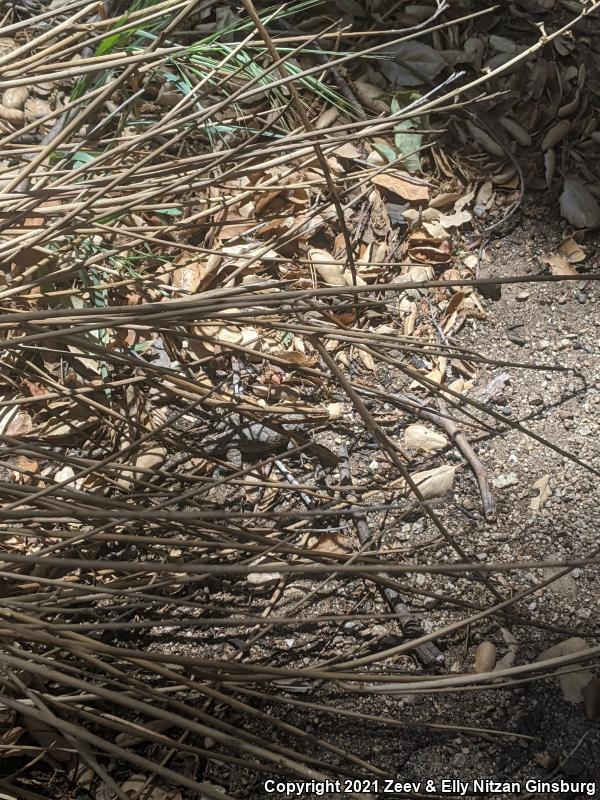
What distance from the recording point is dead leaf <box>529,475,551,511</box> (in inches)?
36.1

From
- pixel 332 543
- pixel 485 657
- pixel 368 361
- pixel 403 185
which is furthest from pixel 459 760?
pixel 403 185

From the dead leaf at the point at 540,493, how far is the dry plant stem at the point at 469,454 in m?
0.05

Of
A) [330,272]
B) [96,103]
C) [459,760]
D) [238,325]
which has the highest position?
[96,103]

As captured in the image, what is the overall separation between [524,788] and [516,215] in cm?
80

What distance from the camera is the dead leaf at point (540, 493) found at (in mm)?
916

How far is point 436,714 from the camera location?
0.77 m

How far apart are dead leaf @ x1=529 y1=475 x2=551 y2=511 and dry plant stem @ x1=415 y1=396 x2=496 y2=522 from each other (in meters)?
0.05

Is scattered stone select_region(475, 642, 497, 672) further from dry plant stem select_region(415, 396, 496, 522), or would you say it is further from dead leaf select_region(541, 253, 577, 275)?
dead leaf select_region(541, 253, 577, 275)

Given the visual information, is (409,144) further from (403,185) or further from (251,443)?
(251,443)

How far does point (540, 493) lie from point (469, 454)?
0.10 metres

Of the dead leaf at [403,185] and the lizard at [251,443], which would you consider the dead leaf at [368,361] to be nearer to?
the lizard at [251,443]

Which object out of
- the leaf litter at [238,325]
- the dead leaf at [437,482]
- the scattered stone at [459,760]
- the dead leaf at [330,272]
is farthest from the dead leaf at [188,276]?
the scattered stone at [459,760]

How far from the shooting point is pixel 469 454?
0.95 m

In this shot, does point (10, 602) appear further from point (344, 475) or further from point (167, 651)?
point (344, 475)
